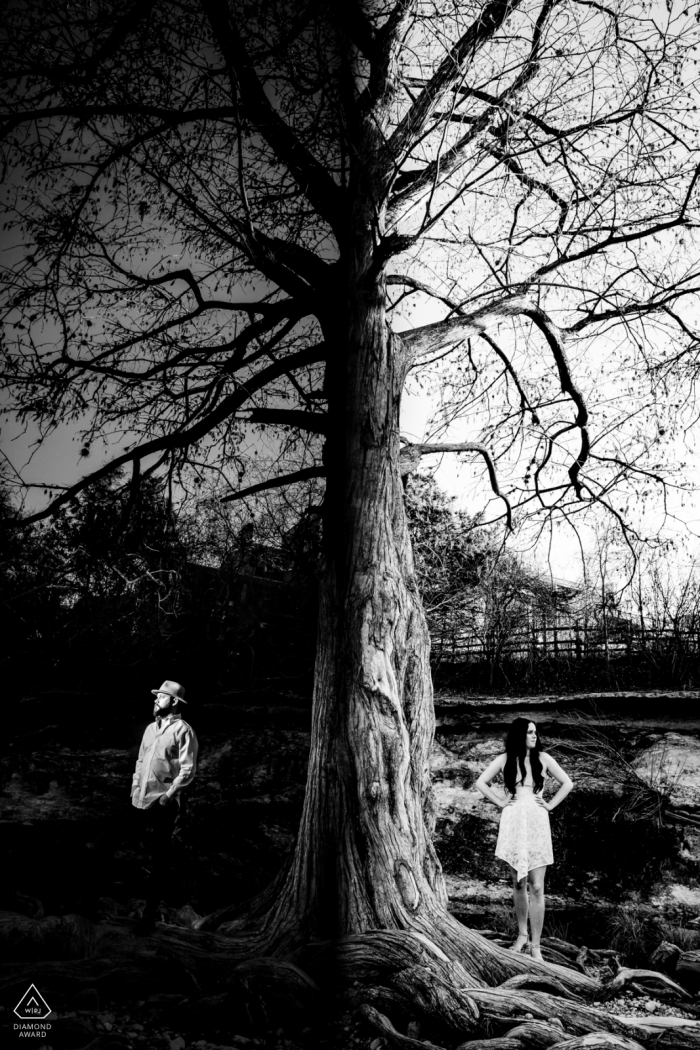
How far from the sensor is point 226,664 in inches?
432

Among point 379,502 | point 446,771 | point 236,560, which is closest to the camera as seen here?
point 379,502

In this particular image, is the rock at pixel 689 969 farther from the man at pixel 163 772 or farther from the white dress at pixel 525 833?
the man at pixel 163 772

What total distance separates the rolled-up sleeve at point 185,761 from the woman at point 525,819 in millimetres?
2085

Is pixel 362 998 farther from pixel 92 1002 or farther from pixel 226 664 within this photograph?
pixel 226 664

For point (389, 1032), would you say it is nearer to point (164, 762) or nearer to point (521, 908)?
point (521, 908)

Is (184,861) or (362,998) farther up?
(362,998)

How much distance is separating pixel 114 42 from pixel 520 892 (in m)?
7.86

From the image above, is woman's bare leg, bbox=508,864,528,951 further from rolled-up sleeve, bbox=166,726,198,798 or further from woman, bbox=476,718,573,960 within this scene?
rolled-up sleeve, bbox=166,726,198,798

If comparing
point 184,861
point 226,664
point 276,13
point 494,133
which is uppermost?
point 276,13

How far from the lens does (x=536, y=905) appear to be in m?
4.91

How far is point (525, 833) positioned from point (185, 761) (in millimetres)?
2471

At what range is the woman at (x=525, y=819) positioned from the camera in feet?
15.7

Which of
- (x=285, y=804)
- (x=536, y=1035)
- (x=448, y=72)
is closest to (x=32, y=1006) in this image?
(x=536, y=1035)

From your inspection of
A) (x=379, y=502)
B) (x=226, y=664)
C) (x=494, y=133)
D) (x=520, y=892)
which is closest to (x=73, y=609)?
(x=226, y=664)
